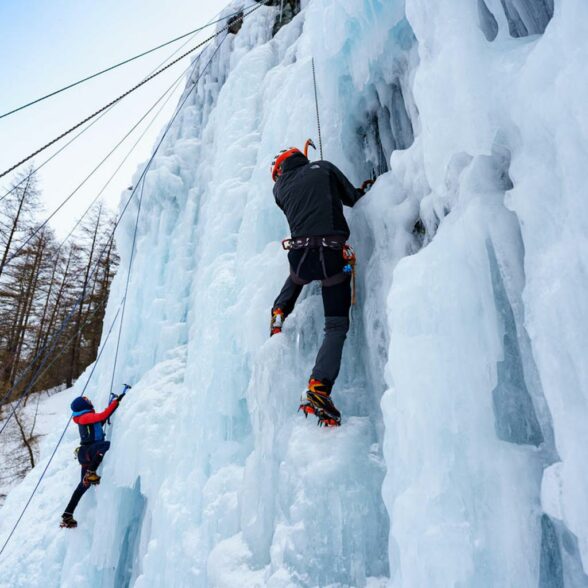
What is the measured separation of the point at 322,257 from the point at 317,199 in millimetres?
393

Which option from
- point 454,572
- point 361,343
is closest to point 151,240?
point 361,343

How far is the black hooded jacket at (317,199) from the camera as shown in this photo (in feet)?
8.01

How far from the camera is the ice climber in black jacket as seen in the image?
2.08 metres

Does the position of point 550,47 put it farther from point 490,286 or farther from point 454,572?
point 454,572

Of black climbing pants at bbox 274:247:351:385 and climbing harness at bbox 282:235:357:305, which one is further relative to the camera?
climbing harness at bbox 282:235:357:305

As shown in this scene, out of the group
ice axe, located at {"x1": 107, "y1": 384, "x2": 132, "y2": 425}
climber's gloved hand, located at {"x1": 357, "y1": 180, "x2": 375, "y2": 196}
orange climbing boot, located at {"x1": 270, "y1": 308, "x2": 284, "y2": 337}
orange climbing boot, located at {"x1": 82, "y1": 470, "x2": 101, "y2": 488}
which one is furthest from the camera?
ice axe, located at {"x1": 107, "y1": 384, "x2": 132, "y2": 425}

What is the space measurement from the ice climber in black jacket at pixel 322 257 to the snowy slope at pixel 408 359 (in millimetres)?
155

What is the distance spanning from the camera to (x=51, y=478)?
19.7ft

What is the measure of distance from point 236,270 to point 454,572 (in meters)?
3.24

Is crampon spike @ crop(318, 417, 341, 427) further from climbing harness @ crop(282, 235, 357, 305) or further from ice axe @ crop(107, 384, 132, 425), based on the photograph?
ice axe @ crop(107, 384, 132, 425)

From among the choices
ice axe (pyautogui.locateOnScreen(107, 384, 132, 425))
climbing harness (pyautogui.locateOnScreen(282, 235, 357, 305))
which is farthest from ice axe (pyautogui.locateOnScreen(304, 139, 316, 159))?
ice axe (pyautogui.locateOnScreen(107, 384, 132, 425))

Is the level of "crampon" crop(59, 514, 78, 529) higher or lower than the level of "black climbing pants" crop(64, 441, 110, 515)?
lower

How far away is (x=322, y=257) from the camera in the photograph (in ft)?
7.76

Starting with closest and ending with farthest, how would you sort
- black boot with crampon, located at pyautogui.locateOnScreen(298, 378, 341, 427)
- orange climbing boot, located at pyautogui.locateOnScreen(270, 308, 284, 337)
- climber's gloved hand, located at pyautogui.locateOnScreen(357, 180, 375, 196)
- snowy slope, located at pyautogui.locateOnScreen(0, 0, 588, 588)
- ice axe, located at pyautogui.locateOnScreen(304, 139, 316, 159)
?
snowy slope, located at pyautogui.locateOnScreen(0, 0, 588, 588) → black boot with crampon, located at pyautogui.locateOnScreen(298, 378, 341, 427) → orange climbing boot, located at pyautogui.locateOnScreen(270, 308, 284, 337) → climber's gloved hand, located at pyautogui.locateOnScreen(357, 180, 375, 196) → ice axe, located at pyautogui.locateOnScreen(304, 139, 316, 159)
